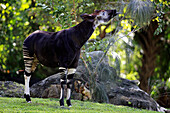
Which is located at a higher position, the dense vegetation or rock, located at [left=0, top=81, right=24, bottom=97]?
the dense vegetation

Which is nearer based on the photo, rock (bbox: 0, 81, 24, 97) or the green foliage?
the green foliage

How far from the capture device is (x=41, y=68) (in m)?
12.7

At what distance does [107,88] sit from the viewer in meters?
9.66

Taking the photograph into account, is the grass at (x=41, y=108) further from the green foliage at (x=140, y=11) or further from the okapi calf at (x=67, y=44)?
the green foliage at (x=140, y=11)

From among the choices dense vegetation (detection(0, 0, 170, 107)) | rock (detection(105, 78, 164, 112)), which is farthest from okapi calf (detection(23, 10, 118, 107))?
dense vegetation (detection(0, 0, 170, 107))

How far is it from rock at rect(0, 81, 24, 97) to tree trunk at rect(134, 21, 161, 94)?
20.7ft

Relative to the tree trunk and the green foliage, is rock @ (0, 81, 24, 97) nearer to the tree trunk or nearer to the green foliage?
the green foliage

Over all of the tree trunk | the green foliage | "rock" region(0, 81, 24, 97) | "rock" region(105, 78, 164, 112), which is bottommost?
"rock" region(105, 78, 164, 112)

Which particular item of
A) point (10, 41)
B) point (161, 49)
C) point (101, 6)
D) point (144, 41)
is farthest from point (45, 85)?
point (161, 49)

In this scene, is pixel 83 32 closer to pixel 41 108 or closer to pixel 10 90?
pixel 41 108

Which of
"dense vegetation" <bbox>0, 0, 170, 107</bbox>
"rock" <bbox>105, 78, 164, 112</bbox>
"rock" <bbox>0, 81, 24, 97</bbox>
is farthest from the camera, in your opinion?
"dense vegetation" <bbox>0, 0, 170, 107</bbox>

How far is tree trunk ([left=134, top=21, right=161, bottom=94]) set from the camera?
12.9 meters

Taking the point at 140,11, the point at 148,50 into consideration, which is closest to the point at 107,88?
the point at 140,11

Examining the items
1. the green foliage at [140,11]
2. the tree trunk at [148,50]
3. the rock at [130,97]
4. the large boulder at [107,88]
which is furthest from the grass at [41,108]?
the tree trunk at [148,50]
